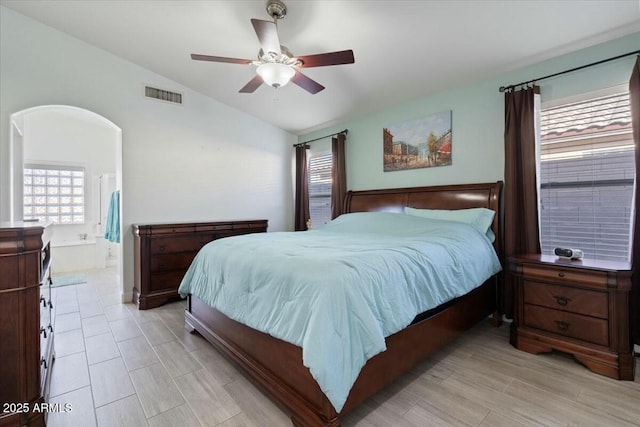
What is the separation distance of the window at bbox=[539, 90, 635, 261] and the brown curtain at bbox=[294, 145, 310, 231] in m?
3.40

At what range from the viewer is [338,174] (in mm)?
4566

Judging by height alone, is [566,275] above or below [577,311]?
above

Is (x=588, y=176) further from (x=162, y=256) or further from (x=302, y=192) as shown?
(x=162, y=256)

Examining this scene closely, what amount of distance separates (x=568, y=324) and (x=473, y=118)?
85.6 inches

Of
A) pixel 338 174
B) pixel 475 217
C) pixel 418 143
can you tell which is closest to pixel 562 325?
pixel 475 217

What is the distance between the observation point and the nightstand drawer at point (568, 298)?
207 cm

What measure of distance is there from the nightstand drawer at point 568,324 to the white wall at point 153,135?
158 inches

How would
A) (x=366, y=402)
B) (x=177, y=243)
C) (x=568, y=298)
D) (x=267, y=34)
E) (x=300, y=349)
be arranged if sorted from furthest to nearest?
1. (x=177, y=243)
2. (x=568, y=298)
3. (x=267, y=34)
4. (x=366, y=402)
5. (x=300, y=349)

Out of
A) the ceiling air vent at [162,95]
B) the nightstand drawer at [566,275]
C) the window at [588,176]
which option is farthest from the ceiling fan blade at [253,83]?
the nightstand drawer at [566,275]

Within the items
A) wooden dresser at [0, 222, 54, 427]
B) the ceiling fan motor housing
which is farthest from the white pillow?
wooden dresser at [0, 222, 54, 427]

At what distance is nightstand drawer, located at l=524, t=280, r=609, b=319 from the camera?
2.07 m

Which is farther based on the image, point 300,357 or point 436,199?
point 436,199

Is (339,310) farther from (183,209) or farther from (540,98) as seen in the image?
(183,209)

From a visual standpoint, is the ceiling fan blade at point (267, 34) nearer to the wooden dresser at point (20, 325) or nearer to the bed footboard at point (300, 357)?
the wooden dresser at point (20, 325)
